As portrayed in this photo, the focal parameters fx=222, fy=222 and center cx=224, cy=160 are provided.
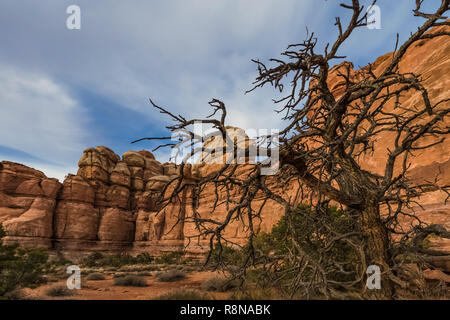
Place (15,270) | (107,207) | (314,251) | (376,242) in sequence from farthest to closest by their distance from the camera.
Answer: (107,207), (15,270), (314,251), (376,242)

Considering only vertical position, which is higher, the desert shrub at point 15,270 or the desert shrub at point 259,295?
the desert shrub at point 259,295

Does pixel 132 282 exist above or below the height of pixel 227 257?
above

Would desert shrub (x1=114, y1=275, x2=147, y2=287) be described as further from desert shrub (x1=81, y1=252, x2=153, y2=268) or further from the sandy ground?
desert shrub (x1=81, y1=252, x2=153, y2=268)

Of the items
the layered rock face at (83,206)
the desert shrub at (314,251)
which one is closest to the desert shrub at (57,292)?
the desert shrub at (314,251)

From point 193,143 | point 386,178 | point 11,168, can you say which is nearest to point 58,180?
point 11,168

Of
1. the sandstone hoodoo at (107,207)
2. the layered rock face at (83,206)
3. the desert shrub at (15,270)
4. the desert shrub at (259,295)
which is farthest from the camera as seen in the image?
the layered rock face at (83,206)

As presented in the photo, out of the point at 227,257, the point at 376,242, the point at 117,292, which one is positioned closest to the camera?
the point at 376,242

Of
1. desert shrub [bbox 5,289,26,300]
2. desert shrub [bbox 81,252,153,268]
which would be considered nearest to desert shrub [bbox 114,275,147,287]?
desert shrub [bbox 5,289,26,300]

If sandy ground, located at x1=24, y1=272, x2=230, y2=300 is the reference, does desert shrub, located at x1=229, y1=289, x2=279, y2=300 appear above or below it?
above

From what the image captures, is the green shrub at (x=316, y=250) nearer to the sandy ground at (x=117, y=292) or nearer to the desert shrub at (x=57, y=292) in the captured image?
the sandy ground at (x=117, y=292)

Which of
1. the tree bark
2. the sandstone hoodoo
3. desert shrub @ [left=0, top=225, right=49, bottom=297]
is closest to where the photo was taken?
the tree bark

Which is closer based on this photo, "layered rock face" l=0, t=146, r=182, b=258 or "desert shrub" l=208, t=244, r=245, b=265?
"desert shrub" l=208, t=244, r=245, b=265

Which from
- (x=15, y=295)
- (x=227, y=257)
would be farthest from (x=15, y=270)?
(x=227, y=257)

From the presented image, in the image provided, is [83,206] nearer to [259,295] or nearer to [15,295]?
[15,295]
